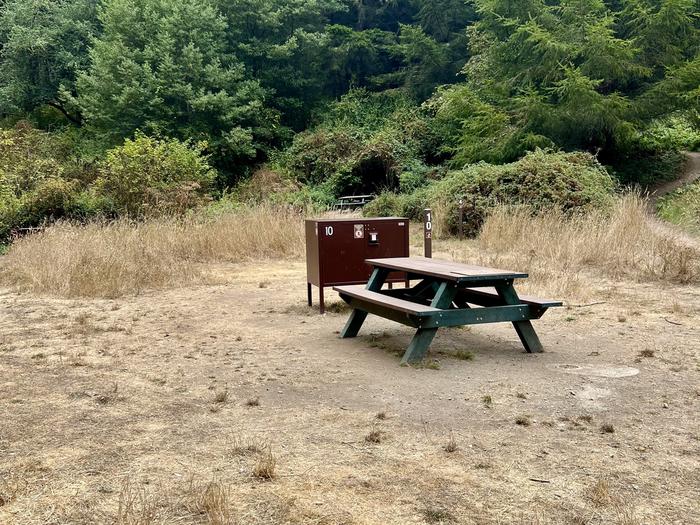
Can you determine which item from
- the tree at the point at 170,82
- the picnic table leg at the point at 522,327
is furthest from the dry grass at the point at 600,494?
the tree at the point at 170,82

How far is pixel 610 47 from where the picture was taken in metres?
20.8

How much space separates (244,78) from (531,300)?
27492 mm

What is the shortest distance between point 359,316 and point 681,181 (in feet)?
63.0

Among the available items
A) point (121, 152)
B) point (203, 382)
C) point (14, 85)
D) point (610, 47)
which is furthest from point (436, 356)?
point (14, 85)

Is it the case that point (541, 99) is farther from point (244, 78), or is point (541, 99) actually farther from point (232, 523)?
point (232, 523)

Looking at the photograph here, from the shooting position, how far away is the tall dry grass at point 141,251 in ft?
30.8

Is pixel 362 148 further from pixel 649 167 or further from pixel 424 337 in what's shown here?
pixel 424 337

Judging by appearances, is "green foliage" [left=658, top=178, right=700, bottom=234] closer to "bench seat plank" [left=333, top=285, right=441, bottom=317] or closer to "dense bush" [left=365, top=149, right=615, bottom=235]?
"dense bush" [left=365, top=149, right=615, bottom=235]

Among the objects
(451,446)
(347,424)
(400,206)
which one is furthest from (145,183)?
(451,446)

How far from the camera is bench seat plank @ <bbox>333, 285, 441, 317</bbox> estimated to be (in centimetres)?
513

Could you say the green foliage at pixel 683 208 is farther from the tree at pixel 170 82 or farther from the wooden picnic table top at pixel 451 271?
the tree at pixel 170 82

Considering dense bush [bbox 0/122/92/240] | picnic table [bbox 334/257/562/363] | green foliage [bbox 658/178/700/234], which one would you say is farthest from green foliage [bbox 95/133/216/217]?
green foliage [bbox 658/178/700/234]

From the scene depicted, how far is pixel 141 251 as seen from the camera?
10.9 m

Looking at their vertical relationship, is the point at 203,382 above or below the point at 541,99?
below
